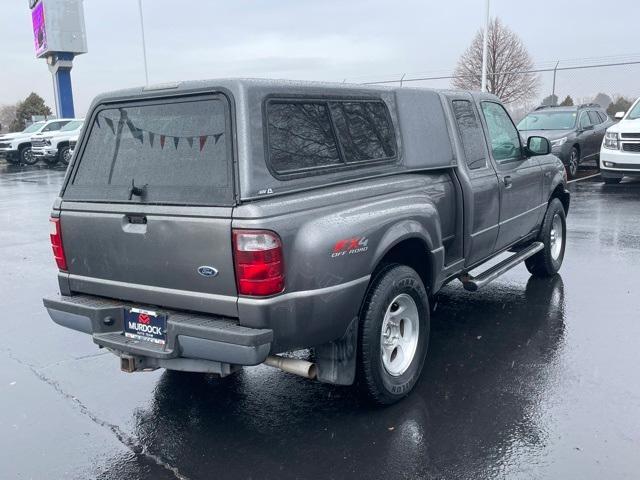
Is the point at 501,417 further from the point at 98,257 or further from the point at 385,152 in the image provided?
the point at 98,257

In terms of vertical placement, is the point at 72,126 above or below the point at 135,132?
below

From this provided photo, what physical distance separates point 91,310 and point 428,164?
96.6 inches

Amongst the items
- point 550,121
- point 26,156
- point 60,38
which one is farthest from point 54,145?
point 550,121

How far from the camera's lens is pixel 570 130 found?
594 inches

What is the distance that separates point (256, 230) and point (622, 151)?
40.6 feet

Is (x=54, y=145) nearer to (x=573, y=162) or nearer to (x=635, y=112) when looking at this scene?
(x=573, y=162)

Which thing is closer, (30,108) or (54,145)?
(54,145)

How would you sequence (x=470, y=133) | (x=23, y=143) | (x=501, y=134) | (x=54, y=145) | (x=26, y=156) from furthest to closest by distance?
(x=26, y=156) → (x=23, y=143) → (x=54, y=145) → (x=501, y=134) → (x=470, y=133)

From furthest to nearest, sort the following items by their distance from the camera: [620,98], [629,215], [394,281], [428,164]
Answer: [620,98] → [629,215] → [428,164] → [394,281]

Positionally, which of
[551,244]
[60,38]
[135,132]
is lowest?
[551,244]

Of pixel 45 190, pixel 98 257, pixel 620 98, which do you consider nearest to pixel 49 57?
pixel 45 190

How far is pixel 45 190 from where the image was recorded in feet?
56.0

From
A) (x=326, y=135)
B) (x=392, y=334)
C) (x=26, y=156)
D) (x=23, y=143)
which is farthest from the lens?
(x=26, y=156)

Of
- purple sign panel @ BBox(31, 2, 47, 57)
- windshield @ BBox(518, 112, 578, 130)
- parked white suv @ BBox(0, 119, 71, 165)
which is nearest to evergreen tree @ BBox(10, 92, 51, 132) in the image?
purple sign panel @ BBox(31, 2, 47, 57)
